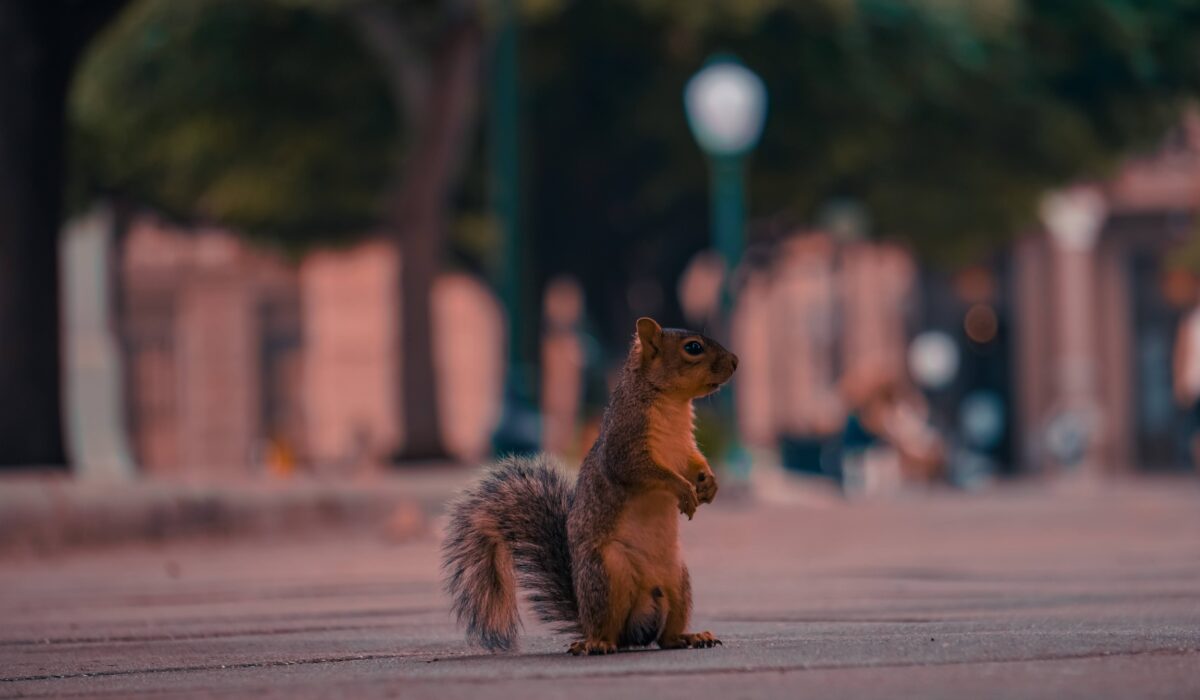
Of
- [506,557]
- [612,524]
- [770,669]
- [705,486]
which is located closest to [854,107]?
[506,557]

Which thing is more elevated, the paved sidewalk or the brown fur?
the brown fur

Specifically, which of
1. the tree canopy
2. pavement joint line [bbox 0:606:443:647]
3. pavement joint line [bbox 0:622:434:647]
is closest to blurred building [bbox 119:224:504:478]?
the tree canopy

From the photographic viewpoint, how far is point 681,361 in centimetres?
719

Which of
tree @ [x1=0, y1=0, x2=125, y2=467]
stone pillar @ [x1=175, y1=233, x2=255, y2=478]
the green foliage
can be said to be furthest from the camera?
stone pillar @ [x1=175, y1=233, x2=255, y2=478]

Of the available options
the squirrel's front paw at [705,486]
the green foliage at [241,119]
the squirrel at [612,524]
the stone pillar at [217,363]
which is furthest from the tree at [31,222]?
the stone pillar at [217,363]

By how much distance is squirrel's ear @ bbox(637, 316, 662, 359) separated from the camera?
7.24 meters

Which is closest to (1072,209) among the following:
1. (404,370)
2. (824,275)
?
(824,275)

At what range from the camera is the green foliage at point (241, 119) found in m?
30.8

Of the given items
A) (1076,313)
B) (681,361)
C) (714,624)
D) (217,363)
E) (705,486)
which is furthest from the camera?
(1076,313)

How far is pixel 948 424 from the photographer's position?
64.2 m

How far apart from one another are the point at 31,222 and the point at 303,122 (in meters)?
13.7

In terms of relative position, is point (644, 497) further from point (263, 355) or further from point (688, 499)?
point (263, 355)

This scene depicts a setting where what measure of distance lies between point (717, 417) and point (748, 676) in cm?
2573

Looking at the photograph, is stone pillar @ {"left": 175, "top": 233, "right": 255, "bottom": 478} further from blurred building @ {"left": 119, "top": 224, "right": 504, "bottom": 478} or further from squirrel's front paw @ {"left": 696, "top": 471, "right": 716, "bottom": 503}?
Result: squirrel's front paw @ {"left": 696, "top": 471, "right": 716, "bottom": 503}
